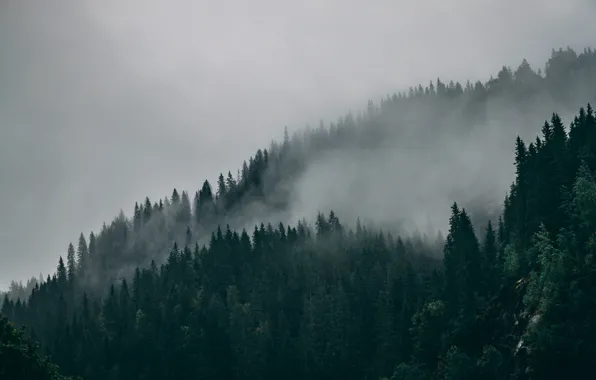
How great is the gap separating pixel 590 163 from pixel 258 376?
81562 mm

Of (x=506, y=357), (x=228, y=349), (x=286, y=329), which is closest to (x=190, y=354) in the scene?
(x=228, y=349)

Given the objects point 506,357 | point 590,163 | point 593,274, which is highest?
point 590,163

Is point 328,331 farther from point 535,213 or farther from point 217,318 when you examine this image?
point 535,213

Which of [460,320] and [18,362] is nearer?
[18,362]

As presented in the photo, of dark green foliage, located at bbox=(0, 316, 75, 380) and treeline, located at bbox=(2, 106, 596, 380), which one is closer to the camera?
dark green foliage, located at bbox=(0, 316, 75, 380)

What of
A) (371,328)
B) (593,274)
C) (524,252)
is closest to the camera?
(593,274)

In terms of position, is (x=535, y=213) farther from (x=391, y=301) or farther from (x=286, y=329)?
(x=286, y=329)

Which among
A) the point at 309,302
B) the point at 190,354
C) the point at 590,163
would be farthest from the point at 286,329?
the point at 590,163

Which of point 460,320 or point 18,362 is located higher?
point 18,362

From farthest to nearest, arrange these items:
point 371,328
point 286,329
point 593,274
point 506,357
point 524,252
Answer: point 286,329 < point 371,328 < point 524,252 < point 506,357 < point 593,274

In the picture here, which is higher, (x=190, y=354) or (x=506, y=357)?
(x=190, y=354)

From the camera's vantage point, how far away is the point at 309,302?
196625 millimetres

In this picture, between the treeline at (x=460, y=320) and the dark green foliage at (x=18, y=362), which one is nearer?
the dark green foliage at (x=18, y=362)

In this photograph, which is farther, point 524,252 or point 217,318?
point 217,318
